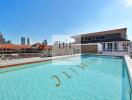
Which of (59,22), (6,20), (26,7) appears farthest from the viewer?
(59,22)

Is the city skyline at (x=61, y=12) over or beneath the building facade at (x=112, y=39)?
over

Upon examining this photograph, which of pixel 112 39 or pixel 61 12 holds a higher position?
pixel 61 12

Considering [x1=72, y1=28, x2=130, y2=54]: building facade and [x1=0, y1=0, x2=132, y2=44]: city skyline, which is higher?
[x1=0, y1=0, x2=132, y2=44]: city skyline

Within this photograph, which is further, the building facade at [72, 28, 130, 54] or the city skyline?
the building facade at [72, 28, 130, 54]

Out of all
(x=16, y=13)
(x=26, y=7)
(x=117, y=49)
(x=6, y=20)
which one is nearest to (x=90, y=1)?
(x=26, y=7)

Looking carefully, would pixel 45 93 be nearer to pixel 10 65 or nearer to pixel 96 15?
pixel 10 65

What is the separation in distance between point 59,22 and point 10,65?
47.6ft

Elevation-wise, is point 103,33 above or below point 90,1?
below

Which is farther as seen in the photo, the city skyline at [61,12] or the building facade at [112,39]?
the building facade at [112,39]

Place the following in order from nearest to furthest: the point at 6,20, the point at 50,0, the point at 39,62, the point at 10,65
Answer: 1. the point at 10,65
2. the point at 39,62
3. the point at 50,0
4. the point at 6,20

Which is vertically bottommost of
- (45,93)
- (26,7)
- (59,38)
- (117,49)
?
(45,93)

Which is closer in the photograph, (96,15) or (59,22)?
(96,15)

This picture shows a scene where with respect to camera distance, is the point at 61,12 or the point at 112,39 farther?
the point at 112,39

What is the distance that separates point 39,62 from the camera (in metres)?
12.0
